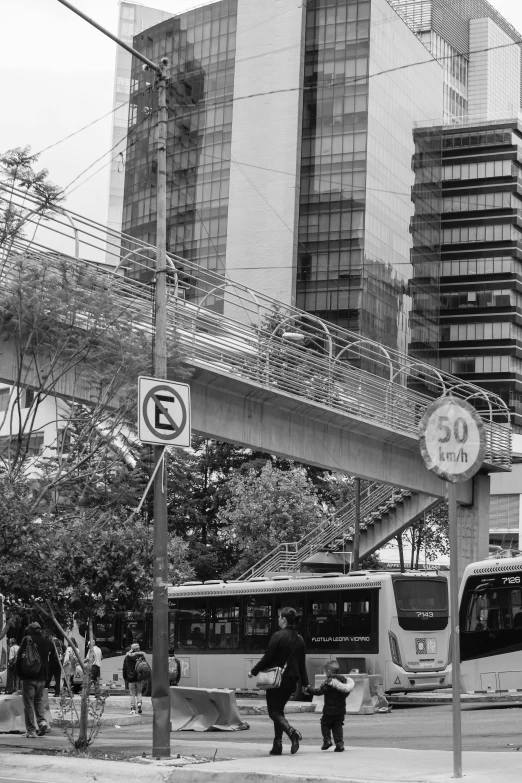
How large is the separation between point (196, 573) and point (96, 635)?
20.3m

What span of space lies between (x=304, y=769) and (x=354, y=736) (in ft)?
18.2

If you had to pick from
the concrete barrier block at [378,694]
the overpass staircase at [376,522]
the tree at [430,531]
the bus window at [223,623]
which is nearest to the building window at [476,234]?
the tree at [430,531]

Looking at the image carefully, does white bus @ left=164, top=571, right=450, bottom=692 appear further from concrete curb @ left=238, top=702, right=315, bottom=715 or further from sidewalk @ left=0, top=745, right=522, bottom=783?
sidewalk @ left=0, top=745, right=522, bottom=783

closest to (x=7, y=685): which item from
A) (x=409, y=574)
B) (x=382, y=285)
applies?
(x=409, y=574)

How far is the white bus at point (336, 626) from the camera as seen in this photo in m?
25.9

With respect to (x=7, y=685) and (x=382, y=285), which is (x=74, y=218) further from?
(x=382, y=285)

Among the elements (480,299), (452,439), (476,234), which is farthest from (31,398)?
(476,234)

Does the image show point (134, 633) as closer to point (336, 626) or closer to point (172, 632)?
point (172, 632)

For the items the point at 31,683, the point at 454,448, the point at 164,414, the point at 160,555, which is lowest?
the point at 31,683

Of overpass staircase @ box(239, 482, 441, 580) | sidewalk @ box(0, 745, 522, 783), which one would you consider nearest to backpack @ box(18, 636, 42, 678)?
sidewalk @ box(0, 745, 522, 783)

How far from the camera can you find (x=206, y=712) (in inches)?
725

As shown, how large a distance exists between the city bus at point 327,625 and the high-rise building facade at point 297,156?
8547cm

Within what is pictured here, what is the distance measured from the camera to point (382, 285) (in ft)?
384

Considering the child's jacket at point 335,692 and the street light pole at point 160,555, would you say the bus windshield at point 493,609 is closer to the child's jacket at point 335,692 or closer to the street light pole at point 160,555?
the child's jacket at point 335,692
